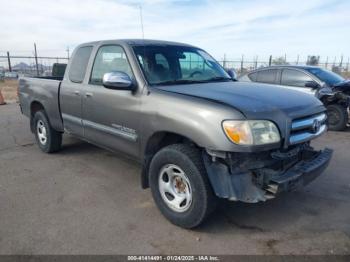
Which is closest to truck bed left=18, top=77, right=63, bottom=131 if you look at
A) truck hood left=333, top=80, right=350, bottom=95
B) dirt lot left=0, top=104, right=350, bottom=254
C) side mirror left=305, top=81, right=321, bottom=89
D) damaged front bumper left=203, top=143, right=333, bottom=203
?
dirt lot left=0, top=104, right=350, bottom=254

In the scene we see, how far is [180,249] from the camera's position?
2979 mm

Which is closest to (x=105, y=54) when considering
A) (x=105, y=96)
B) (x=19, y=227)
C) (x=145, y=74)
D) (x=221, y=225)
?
(x=105, y=96)

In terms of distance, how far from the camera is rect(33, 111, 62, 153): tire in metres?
5.70

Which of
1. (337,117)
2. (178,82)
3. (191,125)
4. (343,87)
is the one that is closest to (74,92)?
(178,82)

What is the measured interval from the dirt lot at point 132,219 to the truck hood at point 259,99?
3.40 ft

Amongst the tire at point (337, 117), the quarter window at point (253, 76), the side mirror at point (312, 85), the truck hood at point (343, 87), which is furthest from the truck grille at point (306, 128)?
the quarter window at point (253, 76)

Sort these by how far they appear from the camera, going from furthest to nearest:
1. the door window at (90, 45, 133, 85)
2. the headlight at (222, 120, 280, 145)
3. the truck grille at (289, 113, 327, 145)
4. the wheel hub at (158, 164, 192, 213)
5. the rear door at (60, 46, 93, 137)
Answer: the rear door at (60, 46, 93, 137), the door window at (90, 45, 133, 85), the wheel hub at (158, 164, 192, 213), the truck grille at (289, 113, 327, 145), the headlight at (222, 120, 280, 145)

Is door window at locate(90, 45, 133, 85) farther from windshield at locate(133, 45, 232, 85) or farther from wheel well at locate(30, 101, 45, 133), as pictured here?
wheel well at locate(30, 101, 45, 133)

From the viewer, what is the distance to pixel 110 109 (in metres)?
4.06

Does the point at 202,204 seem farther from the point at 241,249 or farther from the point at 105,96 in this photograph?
the point at 105,96

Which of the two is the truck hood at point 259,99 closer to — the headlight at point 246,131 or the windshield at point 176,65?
the headlight at point 246,131

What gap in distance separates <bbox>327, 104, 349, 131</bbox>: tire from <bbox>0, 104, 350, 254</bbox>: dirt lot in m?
3.09

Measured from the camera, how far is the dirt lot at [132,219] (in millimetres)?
3012

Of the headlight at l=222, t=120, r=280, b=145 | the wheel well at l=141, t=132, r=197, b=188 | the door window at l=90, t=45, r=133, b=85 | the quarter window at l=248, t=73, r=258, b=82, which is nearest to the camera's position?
the headlight at l=222, t=120, r=280, b=145
